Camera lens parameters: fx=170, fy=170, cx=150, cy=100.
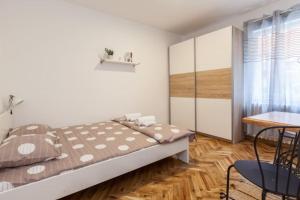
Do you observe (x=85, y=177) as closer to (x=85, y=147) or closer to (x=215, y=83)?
(x=85, y=147)

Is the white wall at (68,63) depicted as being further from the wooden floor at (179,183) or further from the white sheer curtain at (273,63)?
A: the white sheer curtain at (273,63)

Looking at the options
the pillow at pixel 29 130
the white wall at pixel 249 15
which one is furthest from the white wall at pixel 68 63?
the white wall at pixel 249 15

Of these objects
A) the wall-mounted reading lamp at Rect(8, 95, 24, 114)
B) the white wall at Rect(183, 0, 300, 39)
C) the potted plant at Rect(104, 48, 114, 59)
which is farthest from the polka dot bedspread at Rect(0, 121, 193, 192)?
the white wall at Rect(183, 0, 300, 39)

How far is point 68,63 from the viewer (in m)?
2.78

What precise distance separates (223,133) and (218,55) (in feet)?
4.69

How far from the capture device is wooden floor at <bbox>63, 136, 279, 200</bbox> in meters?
1.68

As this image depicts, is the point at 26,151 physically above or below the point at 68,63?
below

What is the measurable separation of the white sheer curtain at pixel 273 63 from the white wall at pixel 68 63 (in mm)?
1938

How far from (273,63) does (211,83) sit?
995mm

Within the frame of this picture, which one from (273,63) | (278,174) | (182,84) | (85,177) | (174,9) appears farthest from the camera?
(182,84)

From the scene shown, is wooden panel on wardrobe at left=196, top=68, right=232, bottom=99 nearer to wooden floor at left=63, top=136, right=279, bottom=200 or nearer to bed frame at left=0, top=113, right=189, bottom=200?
wooden floor at left=63, top=136, right=279, bottom=200

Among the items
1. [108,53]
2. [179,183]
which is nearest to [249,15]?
[108,53]

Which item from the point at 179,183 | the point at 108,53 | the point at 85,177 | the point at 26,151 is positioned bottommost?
the point at 179,183

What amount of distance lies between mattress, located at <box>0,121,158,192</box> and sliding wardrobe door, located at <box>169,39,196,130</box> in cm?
168
